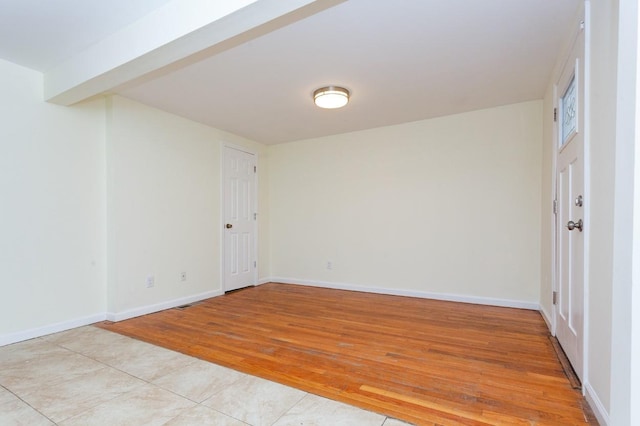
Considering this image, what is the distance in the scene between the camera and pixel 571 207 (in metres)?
2.19

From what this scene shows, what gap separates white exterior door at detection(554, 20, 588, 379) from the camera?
1933 mm

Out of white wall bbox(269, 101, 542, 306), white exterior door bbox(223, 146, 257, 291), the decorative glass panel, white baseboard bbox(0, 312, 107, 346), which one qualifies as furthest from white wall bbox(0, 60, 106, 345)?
the decorative glass panel

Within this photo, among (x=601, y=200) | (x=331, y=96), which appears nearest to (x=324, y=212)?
(x=331, y=96)

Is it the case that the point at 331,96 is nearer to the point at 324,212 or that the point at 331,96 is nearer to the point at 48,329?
the point at 324,212

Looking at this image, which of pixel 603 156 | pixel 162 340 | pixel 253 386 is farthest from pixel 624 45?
pixel 162 340

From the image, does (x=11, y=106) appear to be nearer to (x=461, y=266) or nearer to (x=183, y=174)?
(x=183, y=174)

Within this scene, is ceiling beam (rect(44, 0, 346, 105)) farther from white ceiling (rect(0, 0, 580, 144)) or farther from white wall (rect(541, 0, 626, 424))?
white wall (rect(541, 0, 626, 424))

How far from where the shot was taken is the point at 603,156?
1568mm

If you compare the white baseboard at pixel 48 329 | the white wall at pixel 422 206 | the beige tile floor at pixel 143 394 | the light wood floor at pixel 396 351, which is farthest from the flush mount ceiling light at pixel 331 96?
the white baseboard at pixel 48 329

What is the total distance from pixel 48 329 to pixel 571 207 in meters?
4.40

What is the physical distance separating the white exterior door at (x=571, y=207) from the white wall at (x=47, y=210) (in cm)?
413

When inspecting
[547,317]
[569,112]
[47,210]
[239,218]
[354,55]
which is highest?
[354,55]

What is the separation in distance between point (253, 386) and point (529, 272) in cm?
332

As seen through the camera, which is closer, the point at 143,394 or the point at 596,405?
the point at 596,405
